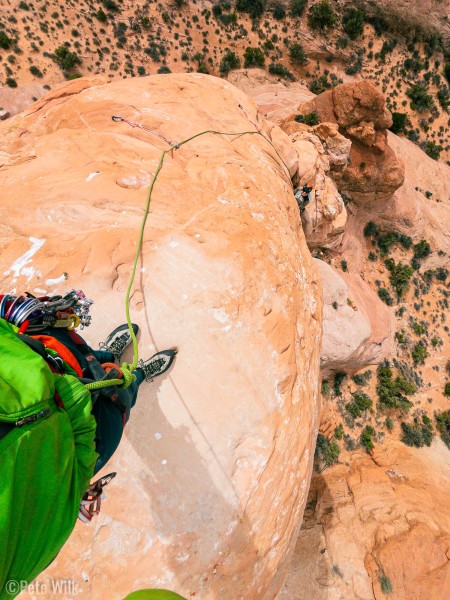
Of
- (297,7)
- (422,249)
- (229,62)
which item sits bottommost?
(422,249)

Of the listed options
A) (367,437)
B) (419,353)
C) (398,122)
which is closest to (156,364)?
(367,437)

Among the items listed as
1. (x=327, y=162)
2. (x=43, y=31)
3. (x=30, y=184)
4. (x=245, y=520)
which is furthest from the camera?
(x=43, y=31)

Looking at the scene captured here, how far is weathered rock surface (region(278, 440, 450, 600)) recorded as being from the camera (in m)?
8.55

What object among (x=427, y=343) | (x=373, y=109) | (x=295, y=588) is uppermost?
(x=373, y=109)

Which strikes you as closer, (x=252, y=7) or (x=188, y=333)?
(x=188, y=333)

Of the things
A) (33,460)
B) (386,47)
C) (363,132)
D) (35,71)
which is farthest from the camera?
(386,47)

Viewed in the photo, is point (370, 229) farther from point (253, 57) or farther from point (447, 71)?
point (447, 71)

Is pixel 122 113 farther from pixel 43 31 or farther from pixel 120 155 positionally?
pixel 43 31

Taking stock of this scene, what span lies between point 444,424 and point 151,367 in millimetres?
18223

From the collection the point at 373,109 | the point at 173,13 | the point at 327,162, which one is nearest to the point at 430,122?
the point at 373,109

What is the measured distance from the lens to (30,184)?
199 inches

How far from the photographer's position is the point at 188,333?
4.41 m

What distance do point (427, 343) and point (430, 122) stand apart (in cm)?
1544

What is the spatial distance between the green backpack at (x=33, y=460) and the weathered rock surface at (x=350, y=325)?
1169cm
